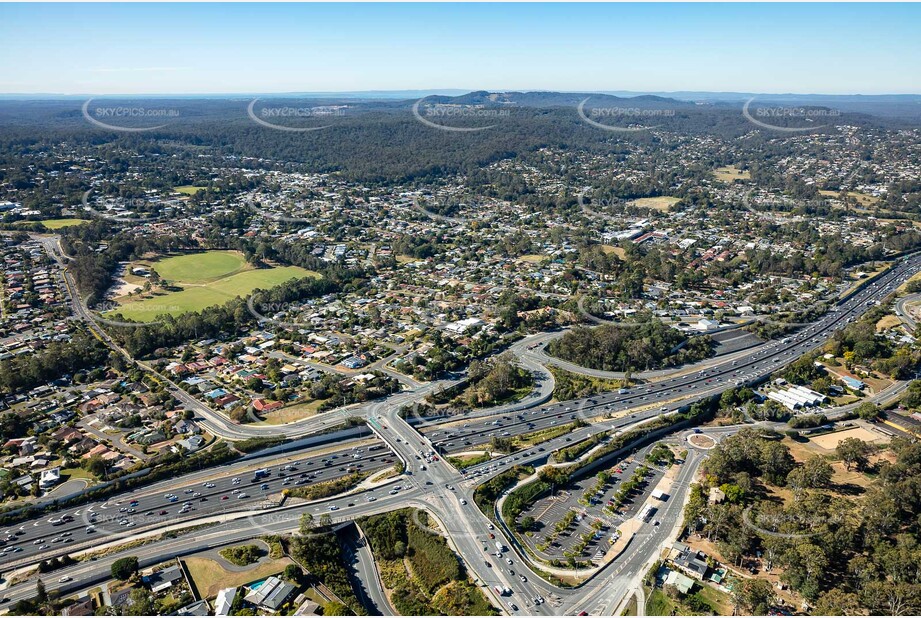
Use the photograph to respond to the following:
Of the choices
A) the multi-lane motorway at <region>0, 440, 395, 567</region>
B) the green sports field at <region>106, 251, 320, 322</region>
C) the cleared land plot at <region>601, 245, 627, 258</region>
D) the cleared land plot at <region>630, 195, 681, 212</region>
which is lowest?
the multi-lane motorway at <region>0, 440, 395, 567</region>

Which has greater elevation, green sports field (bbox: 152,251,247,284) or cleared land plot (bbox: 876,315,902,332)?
cleared land plot (bbox: 876,315,902,332)

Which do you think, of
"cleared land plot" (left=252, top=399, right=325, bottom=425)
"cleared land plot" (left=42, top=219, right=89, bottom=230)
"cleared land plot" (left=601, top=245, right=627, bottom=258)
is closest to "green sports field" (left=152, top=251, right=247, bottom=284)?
"cleared land plot" (left=42, top=219, right=89, bottom=230)

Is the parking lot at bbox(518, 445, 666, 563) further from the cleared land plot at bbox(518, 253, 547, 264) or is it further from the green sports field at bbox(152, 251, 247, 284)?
the green sports field at bbox(152, 251, 247, 284)

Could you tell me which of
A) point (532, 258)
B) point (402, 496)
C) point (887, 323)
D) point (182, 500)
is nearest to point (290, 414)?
point (182, 500)

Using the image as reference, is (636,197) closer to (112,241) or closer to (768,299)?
(768,299)

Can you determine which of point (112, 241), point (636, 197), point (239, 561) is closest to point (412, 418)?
point (239, 561)

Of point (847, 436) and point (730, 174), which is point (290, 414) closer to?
point (847, 436)
